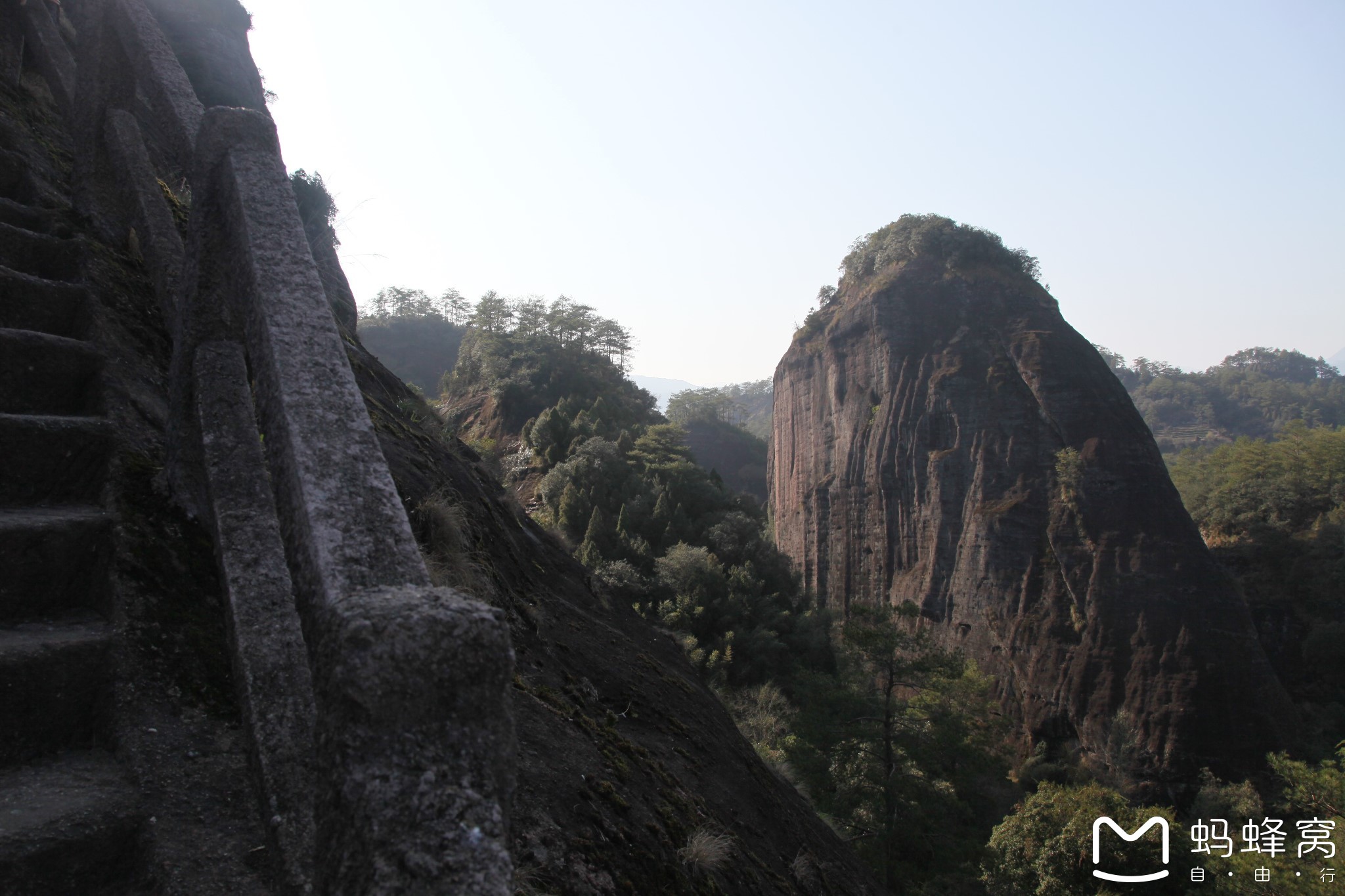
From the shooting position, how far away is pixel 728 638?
23.6 m

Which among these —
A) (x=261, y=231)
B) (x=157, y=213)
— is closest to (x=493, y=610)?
(x=261, y=231)

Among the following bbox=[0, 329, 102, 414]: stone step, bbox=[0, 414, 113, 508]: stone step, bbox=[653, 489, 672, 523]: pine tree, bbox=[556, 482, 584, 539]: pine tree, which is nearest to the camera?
bbox=[0, 414, 113, 508]: stone step

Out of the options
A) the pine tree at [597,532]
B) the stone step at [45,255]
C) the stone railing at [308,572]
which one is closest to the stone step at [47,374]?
the stone railing at [308,572]

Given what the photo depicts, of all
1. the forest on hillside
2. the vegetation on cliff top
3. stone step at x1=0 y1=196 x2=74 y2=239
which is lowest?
the forest on hillside

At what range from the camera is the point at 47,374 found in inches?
99.0

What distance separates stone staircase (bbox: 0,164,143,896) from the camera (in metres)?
1.51

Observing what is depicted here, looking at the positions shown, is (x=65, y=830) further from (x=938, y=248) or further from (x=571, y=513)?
(x=938, y=248)

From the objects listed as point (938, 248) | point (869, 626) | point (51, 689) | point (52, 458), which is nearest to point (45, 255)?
point (52, 458)

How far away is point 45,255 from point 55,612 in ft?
6.55

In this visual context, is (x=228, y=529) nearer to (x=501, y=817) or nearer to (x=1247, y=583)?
(x=501, y=817)

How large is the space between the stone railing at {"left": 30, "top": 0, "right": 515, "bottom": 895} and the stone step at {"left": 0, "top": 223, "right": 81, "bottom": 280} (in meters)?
0.30

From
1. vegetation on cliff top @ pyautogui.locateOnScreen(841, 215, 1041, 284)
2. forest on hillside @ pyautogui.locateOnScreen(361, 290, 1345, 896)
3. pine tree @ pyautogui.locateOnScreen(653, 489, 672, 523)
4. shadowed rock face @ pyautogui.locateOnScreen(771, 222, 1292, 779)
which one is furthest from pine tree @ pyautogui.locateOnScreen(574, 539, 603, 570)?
vegetation on cliff top @ pyautogui.locateOnScreen(841, 215, 1041, 284)

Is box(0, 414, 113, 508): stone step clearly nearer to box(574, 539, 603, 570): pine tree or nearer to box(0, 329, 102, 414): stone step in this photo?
box(0, 329, 102, 414): stone step

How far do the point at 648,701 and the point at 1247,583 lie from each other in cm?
3569
